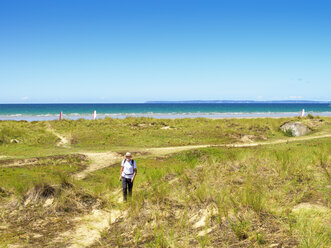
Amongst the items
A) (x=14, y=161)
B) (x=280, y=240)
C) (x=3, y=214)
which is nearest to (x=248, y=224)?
(x=280, y=240)

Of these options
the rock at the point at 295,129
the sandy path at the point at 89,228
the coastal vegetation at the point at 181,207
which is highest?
the rock at the point at 295,129

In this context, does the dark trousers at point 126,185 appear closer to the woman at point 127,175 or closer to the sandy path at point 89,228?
the woman at point 127,175

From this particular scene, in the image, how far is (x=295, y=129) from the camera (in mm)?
33844

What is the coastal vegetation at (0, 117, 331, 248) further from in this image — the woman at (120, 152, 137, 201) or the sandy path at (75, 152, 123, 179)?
the woman at (120, 152, 137, 201)

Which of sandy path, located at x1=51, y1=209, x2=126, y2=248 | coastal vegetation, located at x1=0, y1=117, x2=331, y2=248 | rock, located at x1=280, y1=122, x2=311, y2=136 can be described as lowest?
sandy path, located at x1=51, y1=209, x2=126, y2=248

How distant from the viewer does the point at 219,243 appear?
718cm

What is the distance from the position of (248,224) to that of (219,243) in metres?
0.99

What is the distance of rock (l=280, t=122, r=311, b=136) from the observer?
109 ft

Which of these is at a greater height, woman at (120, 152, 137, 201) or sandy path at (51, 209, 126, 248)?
woman at (120, 152, 137, 201)

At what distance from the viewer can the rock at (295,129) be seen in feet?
109

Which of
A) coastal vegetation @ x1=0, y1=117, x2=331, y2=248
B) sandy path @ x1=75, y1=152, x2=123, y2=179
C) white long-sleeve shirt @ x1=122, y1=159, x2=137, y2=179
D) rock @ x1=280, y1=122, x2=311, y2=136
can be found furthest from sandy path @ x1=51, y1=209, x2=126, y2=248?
rock @ x1=280, y1=122, x2=311, y2=136

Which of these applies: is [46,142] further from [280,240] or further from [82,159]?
[280,240]

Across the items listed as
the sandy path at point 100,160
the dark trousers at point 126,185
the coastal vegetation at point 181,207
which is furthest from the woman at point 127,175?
the sandy path at point 100,160

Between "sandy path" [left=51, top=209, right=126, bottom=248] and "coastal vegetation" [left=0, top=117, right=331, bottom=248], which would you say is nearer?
"coastal vegetation" [left=0, top=117, right=331, bottom=248]
